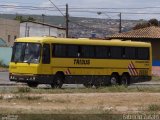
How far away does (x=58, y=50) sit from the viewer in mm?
29047

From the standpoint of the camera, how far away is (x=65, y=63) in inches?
1153

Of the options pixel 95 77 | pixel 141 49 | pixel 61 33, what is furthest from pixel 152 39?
pixel 61 33

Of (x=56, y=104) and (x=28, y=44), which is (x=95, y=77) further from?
(x=56, y=104)

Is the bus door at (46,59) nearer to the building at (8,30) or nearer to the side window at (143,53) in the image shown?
the side window at (143,53)

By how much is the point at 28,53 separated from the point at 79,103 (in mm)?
11028

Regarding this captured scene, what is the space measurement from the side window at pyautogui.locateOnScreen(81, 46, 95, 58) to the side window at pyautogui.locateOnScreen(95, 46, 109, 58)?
0.37m

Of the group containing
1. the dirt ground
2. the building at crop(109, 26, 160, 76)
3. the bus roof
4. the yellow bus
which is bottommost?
the dirt ground

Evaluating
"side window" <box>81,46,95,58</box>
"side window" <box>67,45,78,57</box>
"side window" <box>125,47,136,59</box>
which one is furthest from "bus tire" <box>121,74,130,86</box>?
"side window" <box>67,45,78,57</box>

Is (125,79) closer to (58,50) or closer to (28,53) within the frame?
(58,50)

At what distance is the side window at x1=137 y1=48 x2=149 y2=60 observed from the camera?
3384 centimetres

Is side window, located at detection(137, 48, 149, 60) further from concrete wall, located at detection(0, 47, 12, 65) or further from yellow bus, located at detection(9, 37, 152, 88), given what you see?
concrete wall, located at detection(0, 47, 12, 65)

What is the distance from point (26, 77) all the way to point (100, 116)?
14604 millimetres

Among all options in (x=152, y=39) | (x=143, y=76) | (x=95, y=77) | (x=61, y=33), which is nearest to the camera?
(x=95, y=77)

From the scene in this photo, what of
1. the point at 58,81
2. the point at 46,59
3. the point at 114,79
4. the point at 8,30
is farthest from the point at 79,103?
the point at 8,30
